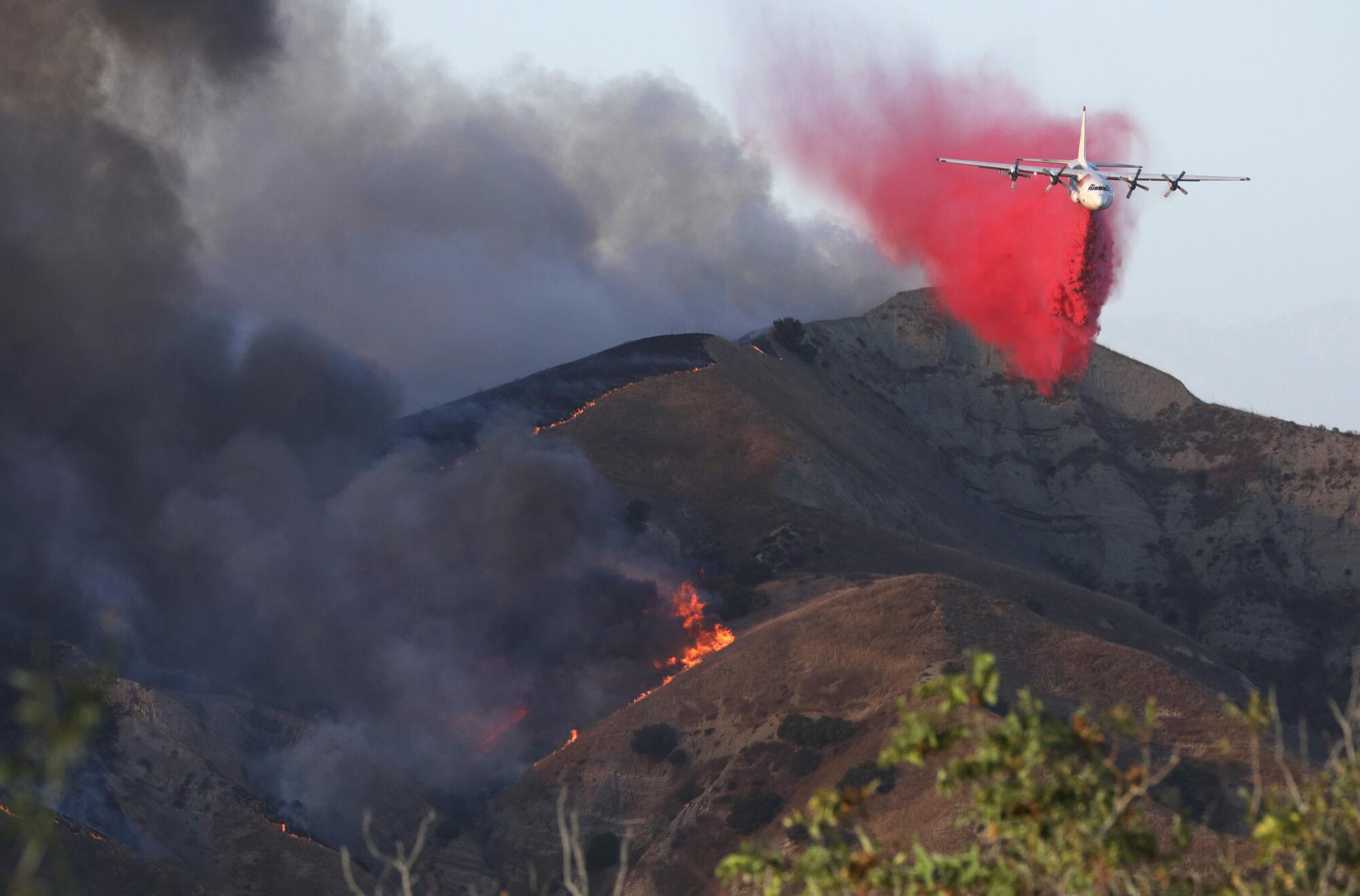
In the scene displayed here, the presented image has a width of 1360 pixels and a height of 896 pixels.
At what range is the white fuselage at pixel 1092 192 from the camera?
84.6 m

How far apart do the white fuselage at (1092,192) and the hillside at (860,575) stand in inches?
947

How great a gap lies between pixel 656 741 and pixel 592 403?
53.5 m

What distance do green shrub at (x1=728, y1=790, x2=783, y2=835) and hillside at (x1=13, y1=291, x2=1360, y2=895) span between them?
0.59m

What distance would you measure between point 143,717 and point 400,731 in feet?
64.1

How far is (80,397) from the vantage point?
94.0 meters

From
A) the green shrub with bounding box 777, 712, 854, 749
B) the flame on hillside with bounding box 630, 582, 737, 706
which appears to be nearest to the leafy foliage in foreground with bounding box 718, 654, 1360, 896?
the green shrub with bounding box 777, 712, 854, 749

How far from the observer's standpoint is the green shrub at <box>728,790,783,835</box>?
2692 inches

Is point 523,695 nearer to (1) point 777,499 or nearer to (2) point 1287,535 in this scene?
(1) point 777,499

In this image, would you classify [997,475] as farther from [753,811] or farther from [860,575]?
[753,811]

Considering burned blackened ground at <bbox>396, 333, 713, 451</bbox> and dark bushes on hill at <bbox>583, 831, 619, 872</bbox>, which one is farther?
burned blackened ground at <bbox>396, 333, 713, 451</bbox>

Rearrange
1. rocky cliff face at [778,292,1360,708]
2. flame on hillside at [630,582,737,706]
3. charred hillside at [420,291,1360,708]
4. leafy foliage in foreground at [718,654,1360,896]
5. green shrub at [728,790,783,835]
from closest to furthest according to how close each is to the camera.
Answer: leafy foliage in foreground at [718,654,1360,896]
green shrub at [728,790,783,835]
flame on hillside at [630,582,737,706]
charred hillside at [420,291,1360,708]
rocky cliff face at [778,292,1360,708]

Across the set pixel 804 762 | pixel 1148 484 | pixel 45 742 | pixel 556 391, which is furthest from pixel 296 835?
pixel 1148 484

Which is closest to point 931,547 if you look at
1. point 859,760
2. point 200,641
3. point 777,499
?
point 777,499

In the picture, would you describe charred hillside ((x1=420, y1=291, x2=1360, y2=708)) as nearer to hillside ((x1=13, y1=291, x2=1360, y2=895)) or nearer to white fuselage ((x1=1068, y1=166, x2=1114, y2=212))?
hillside ((x1=13, y1=291, x2=1360, y2=895))
